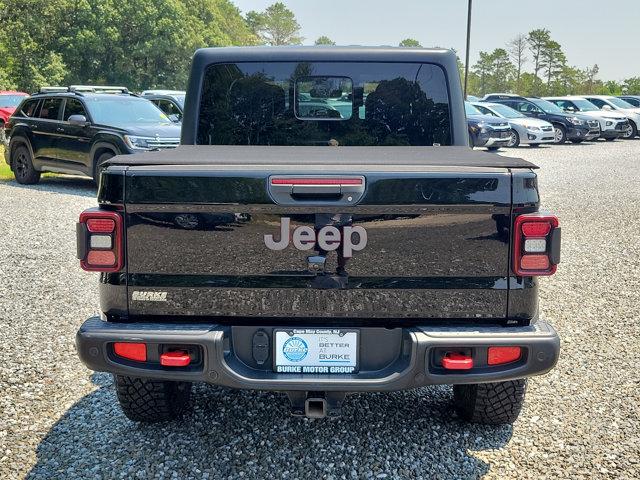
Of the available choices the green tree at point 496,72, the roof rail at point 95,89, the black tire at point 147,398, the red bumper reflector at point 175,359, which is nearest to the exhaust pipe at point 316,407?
the red bumper reflector at point 175,359

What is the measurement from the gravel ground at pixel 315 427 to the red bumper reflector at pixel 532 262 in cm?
101

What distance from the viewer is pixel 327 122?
4.46 m

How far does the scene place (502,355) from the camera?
301 centimetres

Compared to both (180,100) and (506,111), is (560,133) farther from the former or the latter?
(180,100)

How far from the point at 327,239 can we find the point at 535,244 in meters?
0.84

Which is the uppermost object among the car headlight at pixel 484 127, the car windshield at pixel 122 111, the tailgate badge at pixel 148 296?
the car windshield at pixel 122 111

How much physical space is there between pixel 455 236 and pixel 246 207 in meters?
0.84

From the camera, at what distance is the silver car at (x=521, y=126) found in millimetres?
24484

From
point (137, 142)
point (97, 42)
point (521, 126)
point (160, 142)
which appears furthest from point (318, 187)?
point (97, 42)

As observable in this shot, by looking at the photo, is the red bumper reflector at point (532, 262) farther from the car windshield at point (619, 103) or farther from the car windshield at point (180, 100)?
the car windshield at point (619, 103)

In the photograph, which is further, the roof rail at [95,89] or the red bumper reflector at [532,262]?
the roof rail at [95,89]

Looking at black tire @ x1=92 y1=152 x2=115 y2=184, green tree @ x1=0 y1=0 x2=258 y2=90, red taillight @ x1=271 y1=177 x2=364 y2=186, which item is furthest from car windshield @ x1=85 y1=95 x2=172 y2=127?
green tree @ x1=0 y1=0 x2=258 y2=90

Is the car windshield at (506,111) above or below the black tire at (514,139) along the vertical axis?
above

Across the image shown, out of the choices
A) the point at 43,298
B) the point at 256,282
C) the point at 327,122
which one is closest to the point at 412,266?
the point at 256,282
